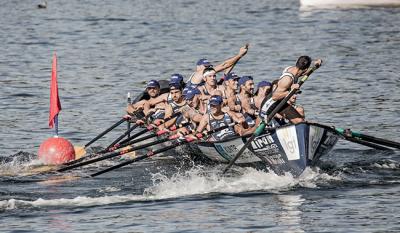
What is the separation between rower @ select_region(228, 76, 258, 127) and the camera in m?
29.3

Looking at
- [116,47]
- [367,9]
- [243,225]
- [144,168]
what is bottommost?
[243,225]

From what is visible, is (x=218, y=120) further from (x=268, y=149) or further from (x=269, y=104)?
(x=269, y=104)

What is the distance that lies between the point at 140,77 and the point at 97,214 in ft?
84.8

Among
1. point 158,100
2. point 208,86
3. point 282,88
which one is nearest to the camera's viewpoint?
point 282,88

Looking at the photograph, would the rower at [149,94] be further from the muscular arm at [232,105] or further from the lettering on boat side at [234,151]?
the lettering on boat side at [234,151]

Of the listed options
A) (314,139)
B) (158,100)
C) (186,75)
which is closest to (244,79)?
(314,139)

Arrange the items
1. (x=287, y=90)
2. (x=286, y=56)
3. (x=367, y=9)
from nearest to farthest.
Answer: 1. (x=287, y=90)
2. (x=286, y=56)
3. (x=367, y=9)

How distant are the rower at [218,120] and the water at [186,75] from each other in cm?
103

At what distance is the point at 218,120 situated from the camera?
29094 mm

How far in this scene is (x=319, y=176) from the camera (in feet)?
89.4

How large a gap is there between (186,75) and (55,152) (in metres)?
Answer: 19.3

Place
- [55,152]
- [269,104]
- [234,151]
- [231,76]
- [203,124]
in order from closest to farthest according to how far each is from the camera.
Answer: [269,104], [234,151], [203,124], [231,76], [55,152]

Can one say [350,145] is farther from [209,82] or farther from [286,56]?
[286,56]

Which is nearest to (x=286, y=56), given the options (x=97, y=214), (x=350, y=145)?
(x=350, y=145)
